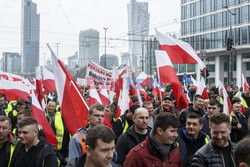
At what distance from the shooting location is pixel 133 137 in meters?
4.43

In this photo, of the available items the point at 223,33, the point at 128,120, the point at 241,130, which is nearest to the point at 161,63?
the point at 128,120

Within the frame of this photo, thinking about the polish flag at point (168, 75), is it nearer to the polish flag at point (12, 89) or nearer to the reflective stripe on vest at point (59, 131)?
the reflective stripe on vest at point (59, 131)

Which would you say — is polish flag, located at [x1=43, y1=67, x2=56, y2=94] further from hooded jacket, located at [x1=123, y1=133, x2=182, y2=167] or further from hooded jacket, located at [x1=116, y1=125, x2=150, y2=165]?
hooded jacket, located at [x1=123, y1=133, x2=182, y2=167]

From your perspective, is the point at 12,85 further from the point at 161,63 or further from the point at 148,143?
the point at 148,143

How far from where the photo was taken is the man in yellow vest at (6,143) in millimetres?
4025

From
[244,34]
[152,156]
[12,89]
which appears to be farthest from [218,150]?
[244,34]

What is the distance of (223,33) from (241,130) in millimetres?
46270

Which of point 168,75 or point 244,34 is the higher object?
point 244,34

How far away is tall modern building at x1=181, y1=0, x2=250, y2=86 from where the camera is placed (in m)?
46.8

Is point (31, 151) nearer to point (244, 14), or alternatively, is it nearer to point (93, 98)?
point (93, 98)

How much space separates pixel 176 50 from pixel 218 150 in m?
4.53

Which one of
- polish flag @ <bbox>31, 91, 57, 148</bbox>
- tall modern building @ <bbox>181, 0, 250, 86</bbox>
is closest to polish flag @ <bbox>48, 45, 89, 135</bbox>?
polish flag @ <bbox>31, 91, 57, 148</bbox>

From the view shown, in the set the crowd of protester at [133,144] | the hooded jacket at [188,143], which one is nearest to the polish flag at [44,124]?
the crowd of protester at [133,144]

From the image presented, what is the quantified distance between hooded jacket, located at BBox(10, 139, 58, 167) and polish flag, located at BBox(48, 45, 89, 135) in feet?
2.65
